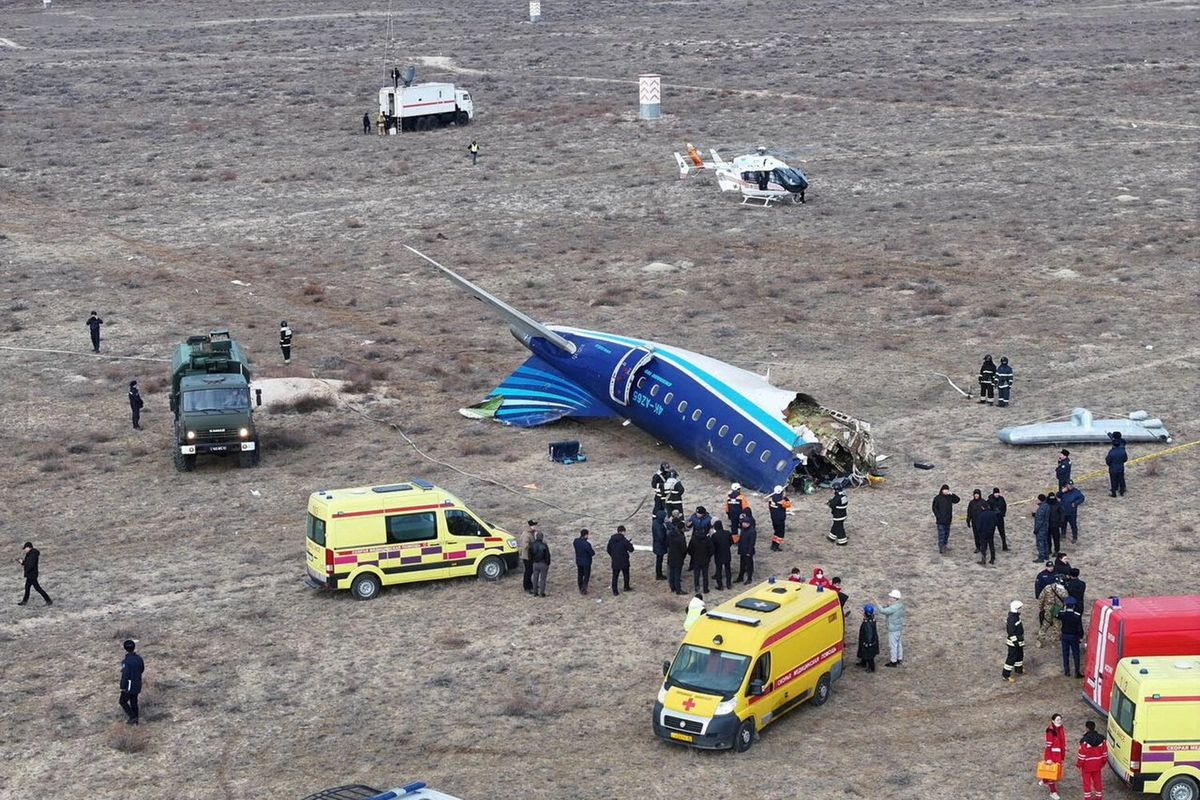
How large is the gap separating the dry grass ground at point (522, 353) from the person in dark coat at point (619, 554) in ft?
1.65

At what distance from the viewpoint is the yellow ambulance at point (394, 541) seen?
93.4ft

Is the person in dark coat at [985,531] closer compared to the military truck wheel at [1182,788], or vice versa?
the military truck wheel at [1182,788]

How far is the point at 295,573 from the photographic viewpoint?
2998 centimetres

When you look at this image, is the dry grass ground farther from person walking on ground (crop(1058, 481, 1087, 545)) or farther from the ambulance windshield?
the ambulance windshield

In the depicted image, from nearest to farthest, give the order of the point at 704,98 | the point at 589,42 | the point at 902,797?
the point at 902,797, the point at 704,98, the point at 589,42

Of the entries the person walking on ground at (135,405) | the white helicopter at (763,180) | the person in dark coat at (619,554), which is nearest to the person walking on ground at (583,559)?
the person in dark coat at (619,554)

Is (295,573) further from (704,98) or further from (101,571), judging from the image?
(704,98)

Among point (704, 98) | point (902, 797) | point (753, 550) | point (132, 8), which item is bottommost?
point (902, 797)

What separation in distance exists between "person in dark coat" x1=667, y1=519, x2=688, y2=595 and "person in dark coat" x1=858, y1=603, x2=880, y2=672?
13.8ft

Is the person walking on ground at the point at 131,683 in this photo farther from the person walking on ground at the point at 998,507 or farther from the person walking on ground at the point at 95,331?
the person walking on ground at the point at 95,331

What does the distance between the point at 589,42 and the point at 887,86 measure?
31.6 m

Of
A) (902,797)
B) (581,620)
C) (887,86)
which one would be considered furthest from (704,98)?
(902,797)

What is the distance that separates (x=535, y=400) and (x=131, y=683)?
16.6m

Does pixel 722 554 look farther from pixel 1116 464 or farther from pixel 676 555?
pixel 1116 464
